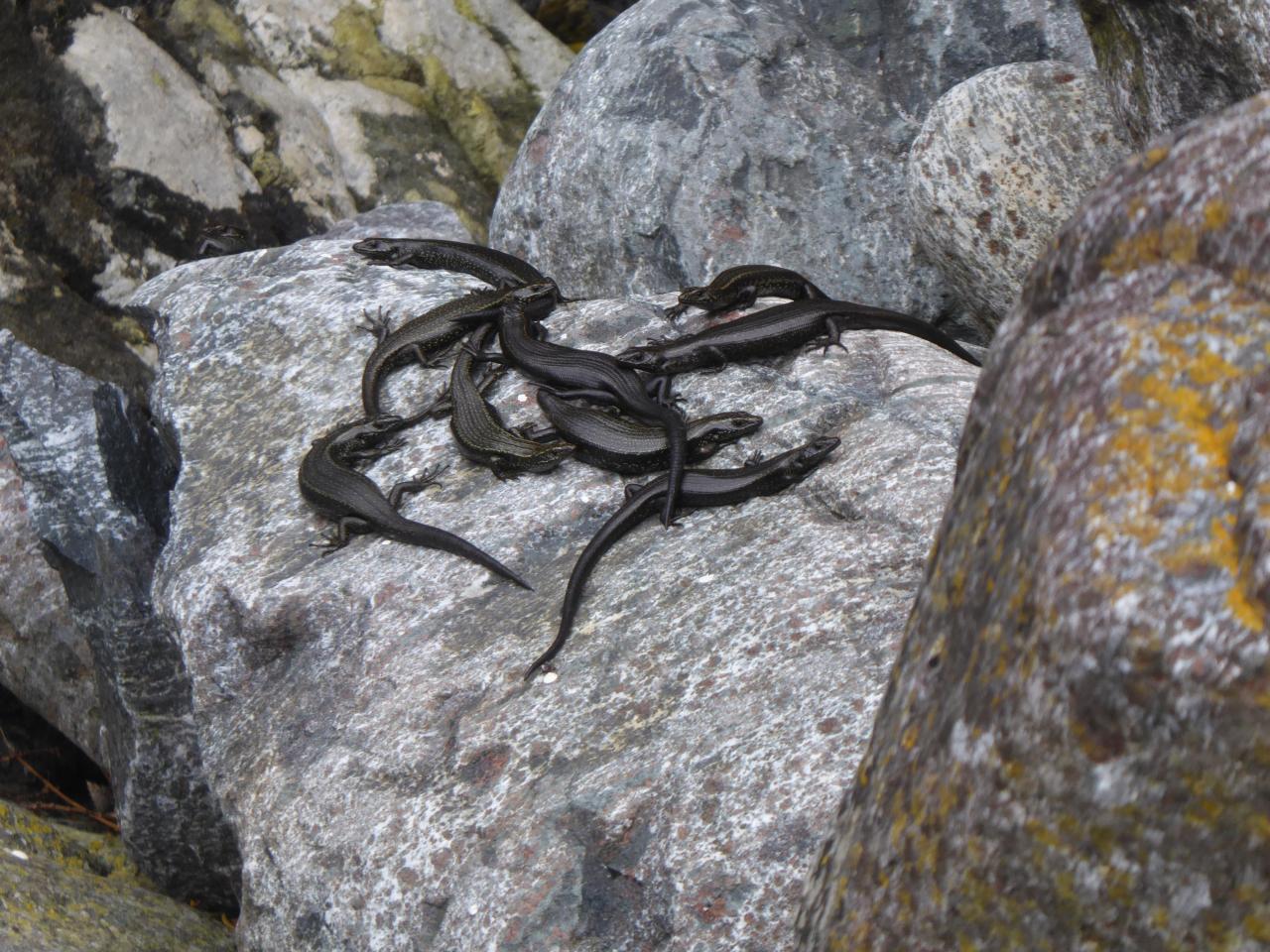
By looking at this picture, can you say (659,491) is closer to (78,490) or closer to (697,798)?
Answer: (697,798)

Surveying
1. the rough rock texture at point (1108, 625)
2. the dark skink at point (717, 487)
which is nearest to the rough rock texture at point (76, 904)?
the dark skink at point (717, 487)

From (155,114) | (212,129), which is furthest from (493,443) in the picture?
(212,129)

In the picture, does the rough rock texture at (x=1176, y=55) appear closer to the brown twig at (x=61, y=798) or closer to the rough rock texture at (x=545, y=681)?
the rough rock texture at (x=545, y=681)

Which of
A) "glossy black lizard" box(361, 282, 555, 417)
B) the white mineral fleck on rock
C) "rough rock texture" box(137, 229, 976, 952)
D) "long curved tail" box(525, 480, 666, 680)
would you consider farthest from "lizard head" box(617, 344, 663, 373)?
the white mineral fleck on rock

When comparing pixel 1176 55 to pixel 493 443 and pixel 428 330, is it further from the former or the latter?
pixel 428 330

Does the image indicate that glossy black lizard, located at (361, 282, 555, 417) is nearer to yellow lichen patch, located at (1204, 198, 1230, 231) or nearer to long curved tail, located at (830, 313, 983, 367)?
long curved tail, located at (830, 313, 983, 367)

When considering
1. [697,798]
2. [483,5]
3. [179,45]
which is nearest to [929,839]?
[697,798]
